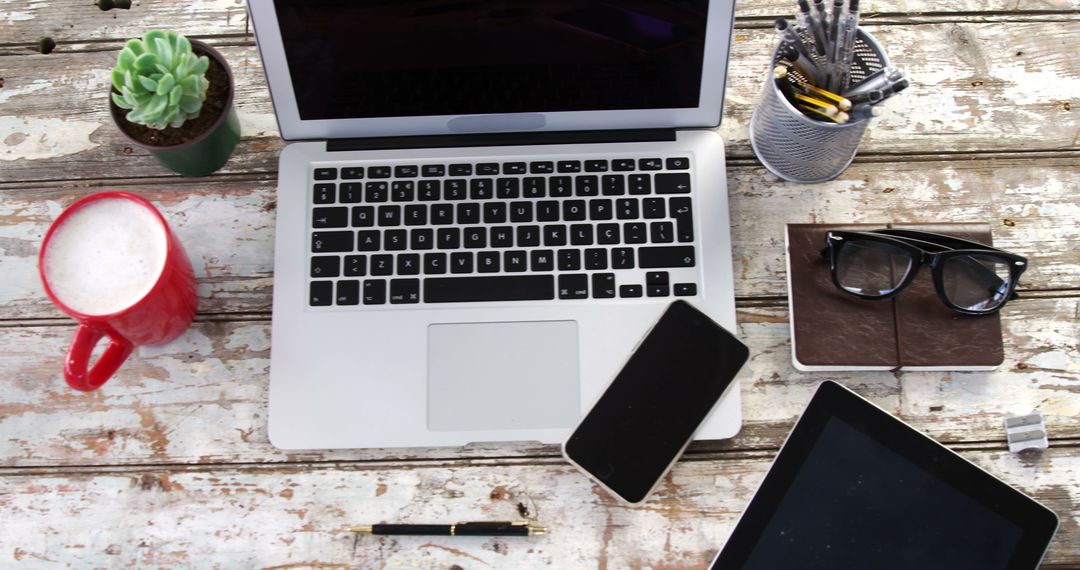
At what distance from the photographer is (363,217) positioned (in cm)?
89

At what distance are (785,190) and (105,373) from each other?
699 millimetres

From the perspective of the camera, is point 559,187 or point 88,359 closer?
point 88,359

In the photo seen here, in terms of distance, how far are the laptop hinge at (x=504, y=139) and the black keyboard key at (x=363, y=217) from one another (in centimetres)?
7

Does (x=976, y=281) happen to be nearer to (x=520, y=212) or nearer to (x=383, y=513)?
Answer: (x=520, y=212)

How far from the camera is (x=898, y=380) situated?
89 centimetres

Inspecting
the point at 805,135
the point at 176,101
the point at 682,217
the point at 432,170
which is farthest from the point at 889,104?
the point at 176,101

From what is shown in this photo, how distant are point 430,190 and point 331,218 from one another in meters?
0.10

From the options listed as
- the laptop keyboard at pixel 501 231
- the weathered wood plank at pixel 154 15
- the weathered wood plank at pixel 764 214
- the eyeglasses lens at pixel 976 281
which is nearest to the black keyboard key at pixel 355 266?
the laptop keyboard at pixel 501 231

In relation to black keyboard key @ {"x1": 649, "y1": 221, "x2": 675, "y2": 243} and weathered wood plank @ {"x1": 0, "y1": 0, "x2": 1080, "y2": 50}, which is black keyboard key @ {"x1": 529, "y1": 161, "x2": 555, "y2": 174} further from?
weathered wood plank @ {"x1": 0, "y1": 0, "x2": 1080, "y2": 50}

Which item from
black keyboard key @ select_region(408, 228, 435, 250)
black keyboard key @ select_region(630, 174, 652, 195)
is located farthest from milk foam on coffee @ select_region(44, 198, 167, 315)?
black keyboard key @ select_region(630, 174, 652, 195)

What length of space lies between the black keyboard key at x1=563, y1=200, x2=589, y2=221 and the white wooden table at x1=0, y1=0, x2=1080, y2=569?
0.57 ft

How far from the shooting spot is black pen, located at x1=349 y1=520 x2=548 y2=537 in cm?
85

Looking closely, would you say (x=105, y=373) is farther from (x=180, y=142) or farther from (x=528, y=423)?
(x=528, y=423)

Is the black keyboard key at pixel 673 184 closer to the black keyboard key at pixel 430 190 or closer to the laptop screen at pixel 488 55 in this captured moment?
the laptop screen at pixel 488 55
